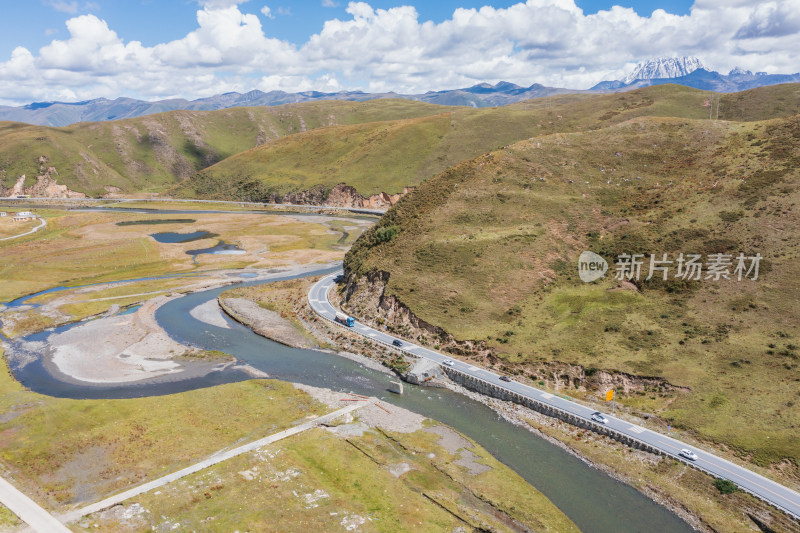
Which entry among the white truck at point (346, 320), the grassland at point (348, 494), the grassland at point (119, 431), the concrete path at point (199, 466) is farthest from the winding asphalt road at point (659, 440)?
the grassland at point (119, 431)

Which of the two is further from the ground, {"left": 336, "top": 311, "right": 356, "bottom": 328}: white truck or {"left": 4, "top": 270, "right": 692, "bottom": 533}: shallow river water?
{"left": 336, "top": 311, "right": 356, "bottom": 328}: white truck

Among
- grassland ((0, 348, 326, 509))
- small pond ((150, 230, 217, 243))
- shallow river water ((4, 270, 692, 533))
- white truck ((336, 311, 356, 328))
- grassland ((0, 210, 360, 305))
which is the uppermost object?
small pond ((150, 230, 217, 243))

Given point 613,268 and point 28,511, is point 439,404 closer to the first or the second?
point 28,511

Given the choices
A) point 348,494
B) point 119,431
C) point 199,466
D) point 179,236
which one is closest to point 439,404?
point 348,494

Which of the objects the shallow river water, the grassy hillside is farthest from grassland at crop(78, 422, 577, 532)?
the grassy hillside

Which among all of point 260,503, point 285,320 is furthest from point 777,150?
point 260,503

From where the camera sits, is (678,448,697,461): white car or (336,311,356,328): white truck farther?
(336,311,356,328): white truck

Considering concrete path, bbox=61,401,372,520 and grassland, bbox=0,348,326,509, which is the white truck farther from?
concrete path, bbox=61,401,372,520
